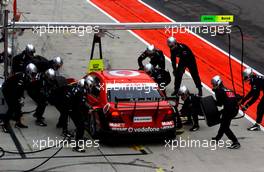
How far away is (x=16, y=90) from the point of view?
17734 mm

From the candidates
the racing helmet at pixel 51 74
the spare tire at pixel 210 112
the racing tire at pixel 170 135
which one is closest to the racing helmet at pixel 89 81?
the racing helmet at pixel 51 74

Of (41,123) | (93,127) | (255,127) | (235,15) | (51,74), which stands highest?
(51,74)

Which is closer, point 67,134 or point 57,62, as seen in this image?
point 67,134

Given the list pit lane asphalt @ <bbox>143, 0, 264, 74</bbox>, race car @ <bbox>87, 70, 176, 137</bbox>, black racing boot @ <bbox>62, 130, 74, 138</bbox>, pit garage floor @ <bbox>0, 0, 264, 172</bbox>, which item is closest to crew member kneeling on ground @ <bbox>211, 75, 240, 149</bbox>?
pit garage floor @ <bbox>0, 0, 264, 172</bbox>

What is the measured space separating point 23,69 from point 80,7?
13752 mm

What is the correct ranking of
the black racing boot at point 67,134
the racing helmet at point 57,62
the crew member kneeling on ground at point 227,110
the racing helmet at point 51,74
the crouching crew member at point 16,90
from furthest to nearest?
1. the racing helmet at point 57,62
2. the racing helmet at point 51,74
3. the crouching crew member at point 16,90
4. the black racing boot at point 67,134
5. the crew member kneeling on ground at point 227,110

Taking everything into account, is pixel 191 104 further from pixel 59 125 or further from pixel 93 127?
pixel 59 125

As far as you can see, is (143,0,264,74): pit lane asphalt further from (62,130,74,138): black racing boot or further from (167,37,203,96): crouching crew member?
(62,130,74,138): black racing boot

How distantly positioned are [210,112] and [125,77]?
234cm

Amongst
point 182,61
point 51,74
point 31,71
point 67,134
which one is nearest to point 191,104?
point 182,61

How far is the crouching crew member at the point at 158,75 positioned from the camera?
783 inches

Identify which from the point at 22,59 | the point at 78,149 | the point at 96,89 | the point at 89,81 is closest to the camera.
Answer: the point at 78,149

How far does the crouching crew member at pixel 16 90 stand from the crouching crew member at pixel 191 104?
390 cm

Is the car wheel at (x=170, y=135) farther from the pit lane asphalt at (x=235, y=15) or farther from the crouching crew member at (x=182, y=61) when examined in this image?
the pit lane asphalt at (x=235, y=15)
